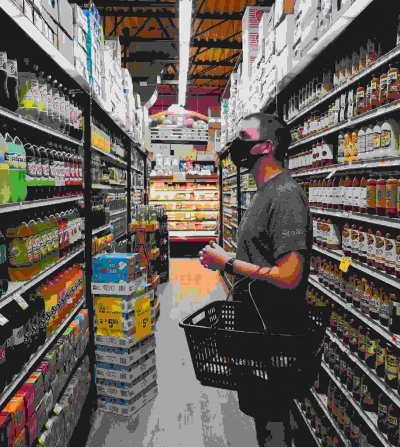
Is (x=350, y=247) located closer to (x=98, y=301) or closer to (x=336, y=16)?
(x=336, y=16)

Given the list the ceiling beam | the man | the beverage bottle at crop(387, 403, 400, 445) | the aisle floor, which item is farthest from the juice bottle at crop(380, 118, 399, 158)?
the ceiling beam

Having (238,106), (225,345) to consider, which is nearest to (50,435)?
(225,345)

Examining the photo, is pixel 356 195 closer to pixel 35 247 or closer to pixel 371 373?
pixel 371 373

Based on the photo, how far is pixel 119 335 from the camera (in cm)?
377

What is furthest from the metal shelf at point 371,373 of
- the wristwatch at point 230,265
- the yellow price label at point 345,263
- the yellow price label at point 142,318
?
the yellow price label at point 142,318

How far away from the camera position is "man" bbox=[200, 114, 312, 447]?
1864mm

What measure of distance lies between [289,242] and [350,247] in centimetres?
113

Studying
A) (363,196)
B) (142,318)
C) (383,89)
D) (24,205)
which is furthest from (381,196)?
(142,318)

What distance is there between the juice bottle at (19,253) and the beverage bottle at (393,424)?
6.52ft

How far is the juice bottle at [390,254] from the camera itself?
226 cm

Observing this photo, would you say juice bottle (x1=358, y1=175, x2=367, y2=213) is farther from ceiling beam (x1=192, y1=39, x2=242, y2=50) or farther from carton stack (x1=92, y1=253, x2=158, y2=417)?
ceiling beam (x1=192, y1=39, x2=242, y2=50)

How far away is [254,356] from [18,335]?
49.8 inches

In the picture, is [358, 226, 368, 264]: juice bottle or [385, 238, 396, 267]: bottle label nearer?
[385, 238, 396, 267]: bottle label

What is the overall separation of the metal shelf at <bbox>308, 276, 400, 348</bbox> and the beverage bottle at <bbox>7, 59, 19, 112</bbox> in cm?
219
